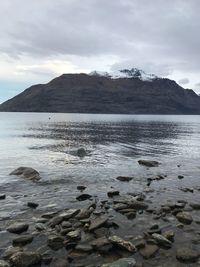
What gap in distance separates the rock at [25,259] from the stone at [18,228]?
4272 mm

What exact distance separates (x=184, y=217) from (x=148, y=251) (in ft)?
23.6

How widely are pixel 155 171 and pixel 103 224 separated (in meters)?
25.3

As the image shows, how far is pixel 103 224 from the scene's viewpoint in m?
23.8

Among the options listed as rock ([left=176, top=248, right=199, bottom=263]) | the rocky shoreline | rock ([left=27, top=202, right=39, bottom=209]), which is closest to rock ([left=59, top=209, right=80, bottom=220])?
the rocky shoreline

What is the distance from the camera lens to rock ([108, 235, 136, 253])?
65.2 feet

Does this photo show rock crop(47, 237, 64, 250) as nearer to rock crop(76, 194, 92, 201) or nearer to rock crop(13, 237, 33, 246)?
rock crop(13, 237, 33, 246)

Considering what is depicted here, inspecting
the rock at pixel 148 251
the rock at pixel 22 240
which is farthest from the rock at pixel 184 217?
the rock at pixel 22 240

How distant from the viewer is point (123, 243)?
66.0 ft

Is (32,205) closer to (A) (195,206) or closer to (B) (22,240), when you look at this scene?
(B) (22,240)

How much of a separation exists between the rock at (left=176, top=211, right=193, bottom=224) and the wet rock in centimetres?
1018

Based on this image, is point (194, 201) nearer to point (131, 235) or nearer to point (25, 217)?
point (131, 235)

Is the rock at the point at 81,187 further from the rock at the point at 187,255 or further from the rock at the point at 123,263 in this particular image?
the rock at the point at 123,263

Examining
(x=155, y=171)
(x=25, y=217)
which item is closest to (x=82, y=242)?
(x=25, y=217)

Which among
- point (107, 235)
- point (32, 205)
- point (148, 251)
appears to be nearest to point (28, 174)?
point (32, 205)
